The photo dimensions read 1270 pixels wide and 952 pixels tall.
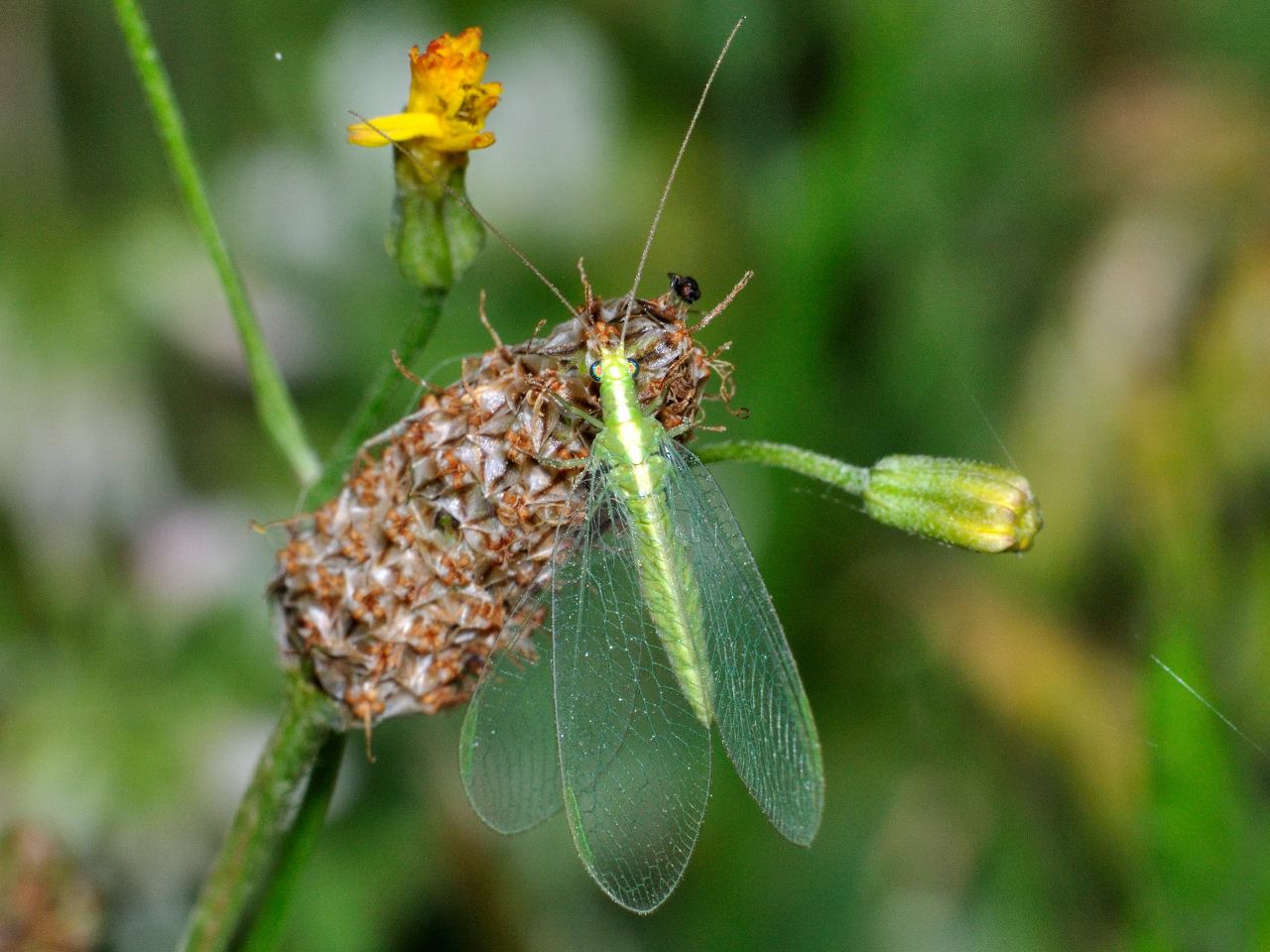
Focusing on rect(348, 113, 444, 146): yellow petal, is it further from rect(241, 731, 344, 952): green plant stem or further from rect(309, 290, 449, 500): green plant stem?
rect(241, 731, 344, 952): green plant stem

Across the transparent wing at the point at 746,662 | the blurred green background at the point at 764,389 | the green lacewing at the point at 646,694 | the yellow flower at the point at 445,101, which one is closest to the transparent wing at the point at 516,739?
the green lacewing at the point at 646,694

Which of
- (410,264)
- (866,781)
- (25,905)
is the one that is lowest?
(866,781)

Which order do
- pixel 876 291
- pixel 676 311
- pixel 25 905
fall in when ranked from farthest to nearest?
pixel 876 291
pixel 25 905
pixel 676 311

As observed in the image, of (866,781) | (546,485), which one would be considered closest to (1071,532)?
(866,781)

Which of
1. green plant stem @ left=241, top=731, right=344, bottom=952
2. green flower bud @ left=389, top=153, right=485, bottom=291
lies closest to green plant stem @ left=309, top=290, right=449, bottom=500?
green flower bud @ left=389, top=153, right=485, bottom=291

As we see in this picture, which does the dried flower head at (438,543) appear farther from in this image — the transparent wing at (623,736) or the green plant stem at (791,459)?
the transparent wing at (623,736)

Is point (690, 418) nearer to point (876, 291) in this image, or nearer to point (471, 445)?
point (471, 445)

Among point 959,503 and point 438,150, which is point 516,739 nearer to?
point 959,503
